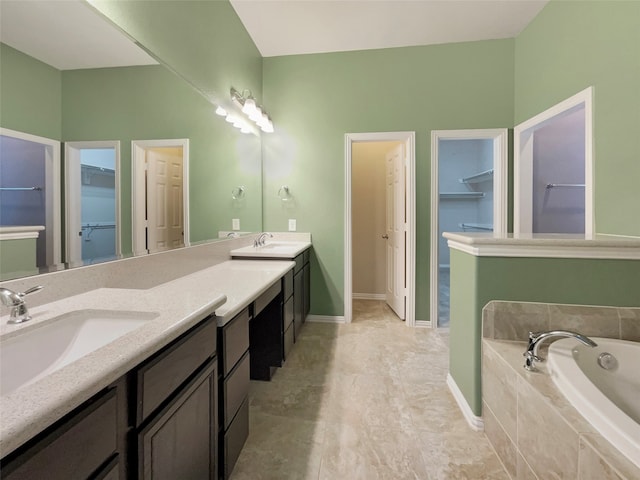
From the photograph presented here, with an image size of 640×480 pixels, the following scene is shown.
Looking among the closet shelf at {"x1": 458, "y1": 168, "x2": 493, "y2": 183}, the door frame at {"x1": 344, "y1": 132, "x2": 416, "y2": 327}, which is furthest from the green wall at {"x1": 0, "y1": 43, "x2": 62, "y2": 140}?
the closet shelf at {"x1": 458, "y1": 168, "x2": 493, "y2": 183}

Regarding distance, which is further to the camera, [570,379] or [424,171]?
[424,171]

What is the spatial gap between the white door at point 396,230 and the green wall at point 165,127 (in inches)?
64.0

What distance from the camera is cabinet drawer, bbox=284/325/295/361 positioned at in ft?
7.25

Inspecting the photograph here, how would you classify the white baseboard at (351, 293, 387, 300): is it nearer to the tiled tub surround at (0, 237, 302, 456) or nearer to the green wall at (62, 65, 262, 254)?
the green wall at (62, 65, 262, 254)

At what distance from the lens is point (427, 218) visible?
308 centimetres

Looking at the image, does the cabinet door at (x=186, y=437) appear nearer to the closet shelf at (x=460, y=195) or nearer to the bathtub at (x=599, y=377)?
the bathtub at (x=599, y=377)

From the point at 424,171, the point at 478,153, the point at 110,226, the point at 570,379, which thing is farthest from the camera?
the point at 478,153

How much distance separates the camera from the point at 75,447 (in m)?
0.55

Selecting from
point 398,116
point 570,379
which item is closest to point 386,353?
point 570,379

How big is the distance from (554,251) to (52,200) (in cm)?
215

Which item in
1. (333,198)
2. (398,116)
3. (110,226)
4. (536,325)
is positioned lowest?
(536,325)

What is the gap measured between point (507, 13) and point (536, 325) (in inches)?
106

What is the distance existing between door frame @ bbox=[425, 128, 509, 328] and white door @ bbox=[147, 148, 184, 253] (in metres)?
2.38

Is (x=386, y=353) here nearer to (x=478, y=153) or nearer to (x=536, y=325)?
(x=536, y=325)
